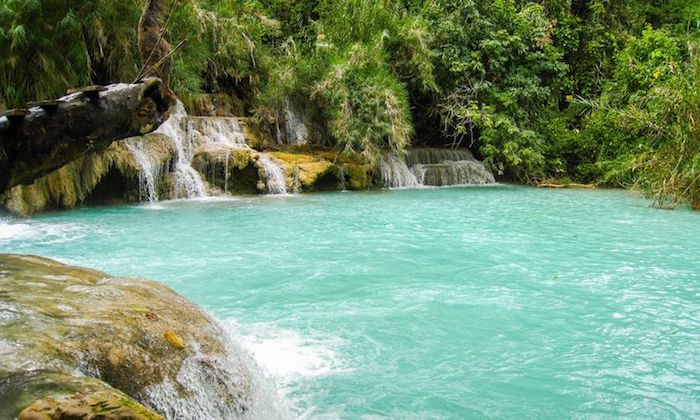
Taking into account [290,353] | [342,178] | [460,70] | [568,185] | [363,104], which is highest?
[460,70]

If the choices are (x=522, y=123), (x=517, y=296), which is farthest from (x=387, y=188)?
(x=517, y=296)

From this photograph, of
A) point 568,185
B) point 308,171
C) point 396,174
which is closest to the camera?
point 308,171

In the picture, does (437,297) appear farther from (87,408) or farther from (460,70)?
(460,70)

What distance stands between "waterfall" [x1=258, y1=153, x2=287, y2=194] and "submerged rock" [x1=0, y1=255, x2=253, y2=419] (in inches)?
422

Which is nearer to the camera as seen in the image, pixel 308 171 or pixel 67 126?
pixel 67 126

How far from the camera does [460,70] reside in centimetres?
1741

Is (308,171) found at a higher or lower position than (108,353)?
higher

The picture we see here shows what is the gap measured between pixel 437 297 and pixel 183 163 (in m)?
9.63

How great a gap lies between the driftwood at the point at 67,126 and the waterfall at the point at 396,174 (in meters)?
13.1

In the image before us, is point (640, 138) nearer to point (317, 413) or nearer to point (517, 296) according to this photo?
point (517, 296)

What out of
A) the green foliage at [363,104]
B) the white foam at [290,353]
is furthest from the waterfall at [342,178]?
the white foam at [290,353]

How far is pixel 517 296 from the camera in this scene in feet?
18.1

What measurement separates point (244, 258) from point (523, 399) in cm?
432

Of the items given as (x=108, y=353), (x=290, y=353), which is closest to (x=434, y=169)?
(x=290, y=353)
